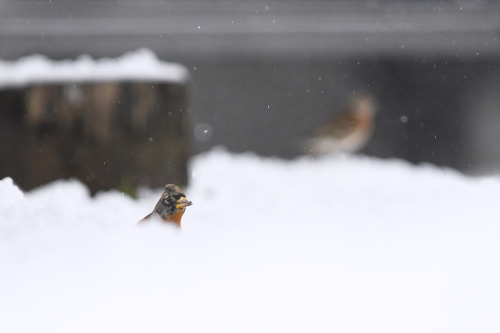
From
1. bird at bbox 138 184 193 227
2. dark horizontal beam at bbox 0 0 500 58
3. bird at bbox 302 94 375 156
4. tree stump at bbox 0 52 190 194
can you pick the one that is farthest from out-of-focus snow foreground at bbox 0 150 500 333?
dark horizontal beam at bbox 0 0 500 58

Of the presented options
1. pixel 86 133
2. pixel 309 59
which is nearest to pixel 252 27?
pixel 309 59

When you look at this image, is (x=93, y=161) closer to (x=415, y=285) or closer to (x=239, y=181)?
(x=239, y=181)

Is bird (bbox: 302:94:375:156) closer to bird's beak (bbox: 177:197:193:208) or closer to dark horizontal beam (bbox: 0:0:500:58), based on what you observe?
dark horizontal beam (bbox: 0:0:500:58)

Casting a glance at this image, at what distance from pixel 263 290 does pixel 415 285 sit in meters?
0.31

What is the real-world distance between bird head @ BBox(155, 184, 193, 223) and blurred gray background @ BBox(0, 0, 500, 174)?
25.7ft

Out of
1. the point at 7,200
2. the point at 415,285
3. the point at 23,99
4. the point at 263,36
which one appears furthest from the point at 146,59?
the point at 263,36

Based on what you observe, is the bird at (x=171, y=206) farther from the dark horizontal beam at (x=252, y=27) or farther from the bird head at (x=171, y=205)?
the dark horizontal beam at (x=252, y=27)

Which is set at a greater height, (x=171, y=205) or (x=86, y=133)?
(x=86, y=133)

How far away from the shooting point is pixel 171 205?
5.02 ft

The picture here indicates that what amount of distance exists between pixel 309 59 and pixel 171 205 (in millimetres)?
8574

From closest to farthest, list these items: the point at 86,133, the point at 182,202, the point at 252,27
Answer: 1. the point at 182,202
2. the point at 86,133
3. the point at 252,27

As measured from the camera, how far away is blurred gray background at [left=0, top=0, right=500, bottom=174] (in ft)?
30.1

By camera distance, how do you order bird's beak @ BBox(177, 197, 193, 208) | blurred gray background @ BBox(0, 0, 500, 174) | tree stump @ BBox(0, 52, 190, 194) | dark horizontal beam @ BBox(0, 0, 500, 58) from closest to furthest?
bird's beak @ BBox(177, 197, 193, 208)
tree stump @ BBox(0, 52, 190, 194)
dark horizontal beam @ BBox(0, 0, 500, 58)
blurred gray background @ BBox(0, 0, 500, 174)

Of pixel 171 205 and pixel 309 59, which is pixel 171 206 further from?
pixel 309 59
